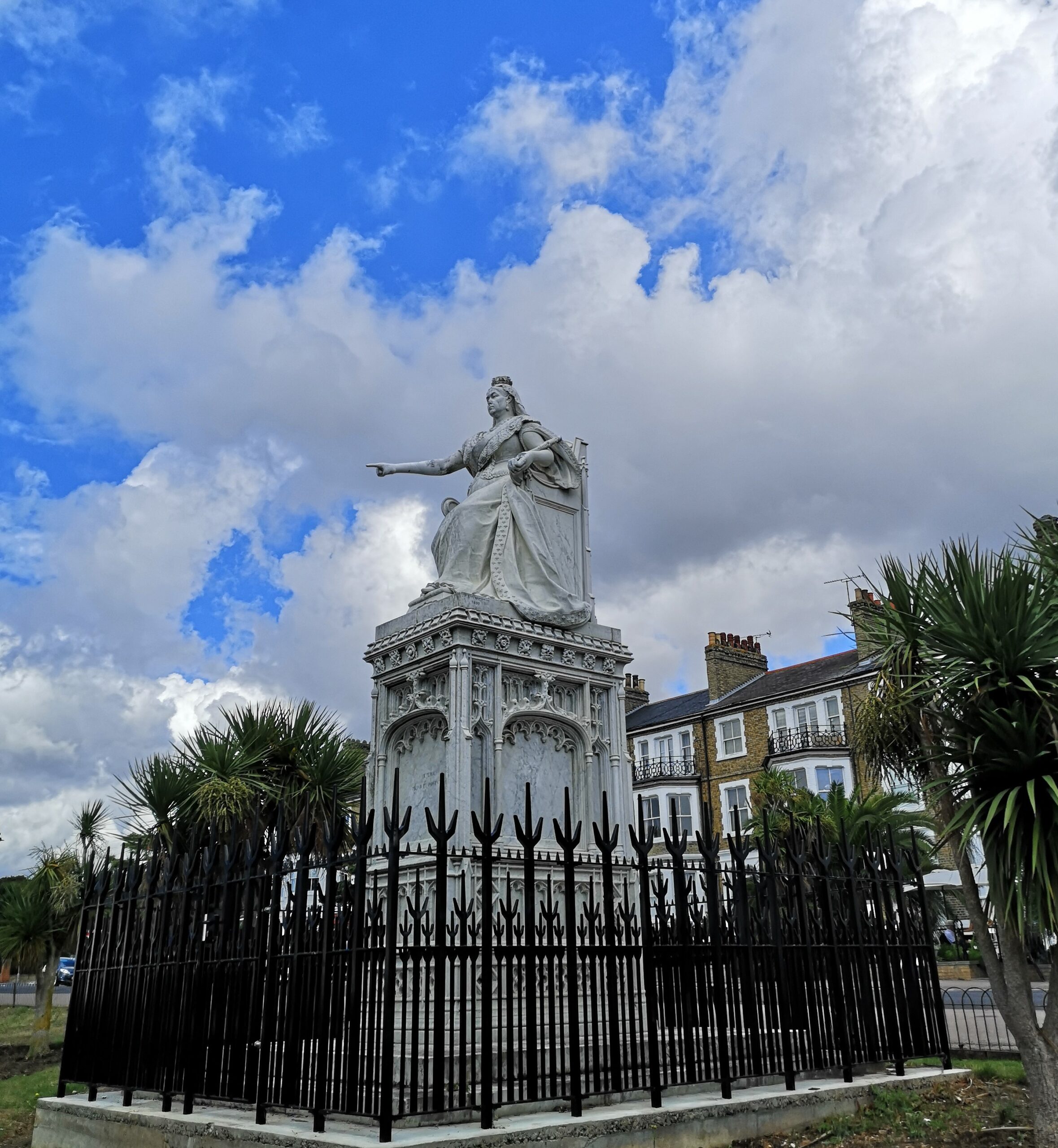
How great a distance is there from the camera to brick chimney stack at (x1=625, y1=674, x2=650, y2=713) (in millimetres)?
51781

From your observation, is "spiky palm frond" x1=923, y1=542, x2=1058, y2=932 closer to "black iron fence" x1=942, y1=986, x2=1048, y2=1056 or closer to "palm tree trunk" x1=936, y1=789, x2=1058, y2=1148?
"palm tree trunk" x1=936, y1=789, x2=1058, y2=1148

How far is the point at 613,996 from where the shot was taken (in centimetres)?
711

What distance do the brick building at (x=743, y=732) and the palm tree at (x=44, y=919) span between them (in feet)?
76.9

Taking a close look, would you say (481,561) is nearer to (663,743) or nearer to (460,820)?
(460,820)

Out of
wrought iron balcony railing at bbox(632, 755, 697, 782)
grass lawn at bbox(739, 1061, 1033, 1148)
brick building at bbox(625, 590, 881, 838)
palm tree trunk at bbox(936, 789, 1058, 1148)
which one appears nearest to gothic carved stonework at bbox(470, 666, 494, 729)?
palm tree trunk at bbox(936, 789, 1058, 1148)

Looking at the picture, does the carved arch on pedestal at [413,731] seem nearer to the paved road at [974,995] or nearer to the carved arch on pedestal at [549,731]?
the carved arch on pedestal at [549,731]

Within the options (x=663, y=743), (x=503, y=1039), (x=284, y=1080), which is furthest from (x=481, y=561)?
(x=663, y=743)

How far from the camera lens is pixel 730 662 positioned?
4572 cm

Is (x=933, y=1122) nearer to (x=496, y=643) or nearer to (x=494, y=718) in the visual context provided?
(x=494, y=718)

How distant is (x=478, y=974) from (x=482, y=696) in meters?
2.76

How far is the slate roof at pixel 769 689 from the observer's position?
40.8 metres

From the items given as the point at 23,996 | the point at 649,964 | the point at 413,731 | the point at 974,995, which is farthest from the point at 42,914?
the point at 23,996

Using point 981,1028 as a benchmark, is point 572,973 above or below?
above

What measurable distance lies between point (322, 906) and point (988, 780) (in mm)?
5319
